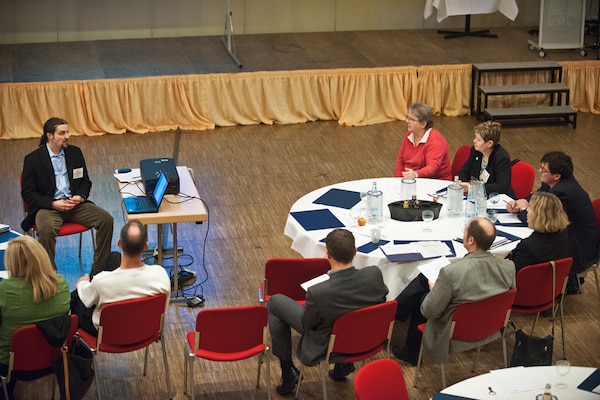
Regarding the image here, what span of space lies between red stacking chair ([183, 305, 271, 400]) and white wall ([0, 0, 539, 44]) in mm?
8777

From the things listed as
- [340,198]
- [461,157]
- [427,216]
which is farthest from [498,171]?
[340,198]

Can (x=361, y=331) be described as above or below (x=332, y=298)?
below

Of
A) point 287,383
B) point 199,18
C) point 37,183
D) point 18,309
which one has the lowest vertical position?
point 287,383

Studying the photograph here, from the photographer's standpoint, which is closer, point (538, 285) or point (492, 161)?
point (538, 285)

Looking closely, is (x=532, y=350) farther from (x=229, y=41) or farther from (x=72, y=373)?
(x=229, y=41)

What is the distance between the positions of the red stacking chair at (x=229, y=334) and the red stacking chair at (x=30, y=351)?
70 cm

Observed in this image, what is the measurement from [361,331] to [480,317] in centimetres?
74

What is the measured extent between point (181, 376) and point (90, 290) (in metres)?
0.95

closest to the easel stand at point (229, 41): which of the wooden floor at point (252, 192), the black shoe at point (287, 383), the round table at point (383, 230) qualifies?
the wooden floor at point (252, 192)

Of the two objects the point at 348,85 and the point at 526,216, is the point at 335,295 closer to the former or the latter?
the point at 526,216

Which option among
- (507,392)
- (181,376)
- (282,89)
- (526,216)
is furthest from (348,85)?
(507,392)

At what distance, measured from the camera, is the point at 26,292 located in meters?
4.85

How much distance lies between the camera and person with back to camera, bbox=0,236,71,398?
190 inches

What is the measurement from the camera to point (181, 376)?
5.69 metres
